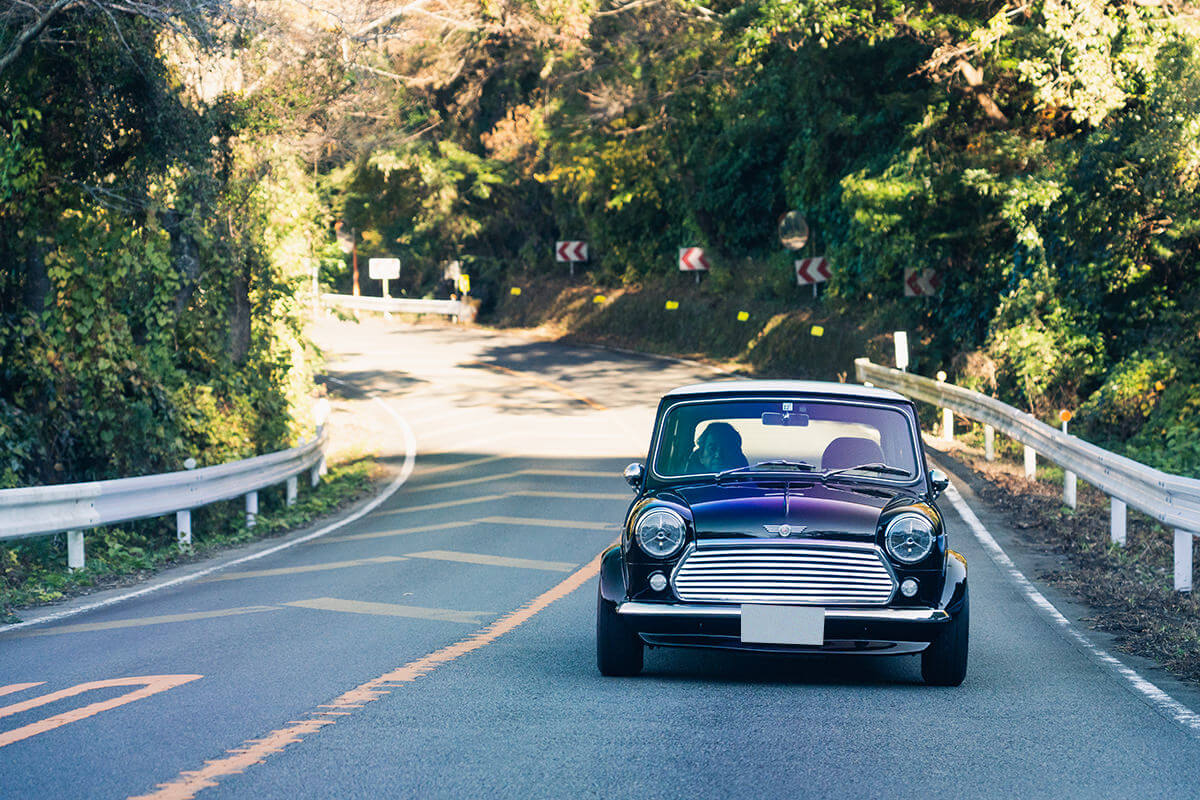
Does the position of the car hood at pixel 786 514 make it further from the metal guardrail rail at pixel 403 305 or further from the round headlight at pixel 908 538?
the metal guardrail rail at pixel 403 305

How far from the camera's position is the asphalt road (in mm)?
5566

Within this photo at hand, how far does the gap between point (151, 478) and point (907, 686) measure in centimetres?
827

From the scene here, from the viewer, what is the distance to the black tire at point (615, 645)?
7.38 metres

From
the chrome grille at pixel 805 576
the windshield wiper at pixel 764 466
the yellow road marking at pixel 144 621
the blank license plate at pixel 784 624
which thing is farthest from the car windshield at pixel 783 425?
the yellow road marking at pixel 144 621

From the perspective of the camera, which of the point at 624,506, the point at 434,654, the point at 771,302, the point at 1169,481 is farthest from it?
the point at 771,302

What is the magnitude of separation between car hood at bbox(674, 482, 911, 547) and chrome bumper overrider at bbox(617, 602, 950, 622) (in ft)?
1.12

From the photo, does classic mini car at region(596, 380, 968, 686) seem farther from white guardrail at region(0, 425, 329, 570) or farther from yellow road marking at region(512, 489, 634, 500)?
yellow road marking at region(512, 489, 634, 500)

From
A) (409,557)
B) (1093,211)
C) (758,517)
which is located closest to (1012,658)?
(758,517)

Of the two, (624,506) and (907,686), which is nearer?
(907,686)

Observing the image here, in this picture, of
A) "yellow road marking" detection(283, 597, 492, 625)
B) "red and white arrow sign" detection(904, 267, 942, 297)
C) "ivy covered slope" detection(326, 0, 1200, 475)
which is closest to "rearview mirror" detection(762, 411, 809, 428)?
"yellow road marking" detection(283, 597, 492, 625)

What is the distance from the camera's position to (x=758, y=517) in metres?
7.20

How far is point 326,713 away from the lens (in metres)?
6.65

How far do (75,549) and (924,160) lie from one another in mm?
17285

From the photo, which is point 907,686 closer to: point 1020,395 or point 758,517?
point 758,517
